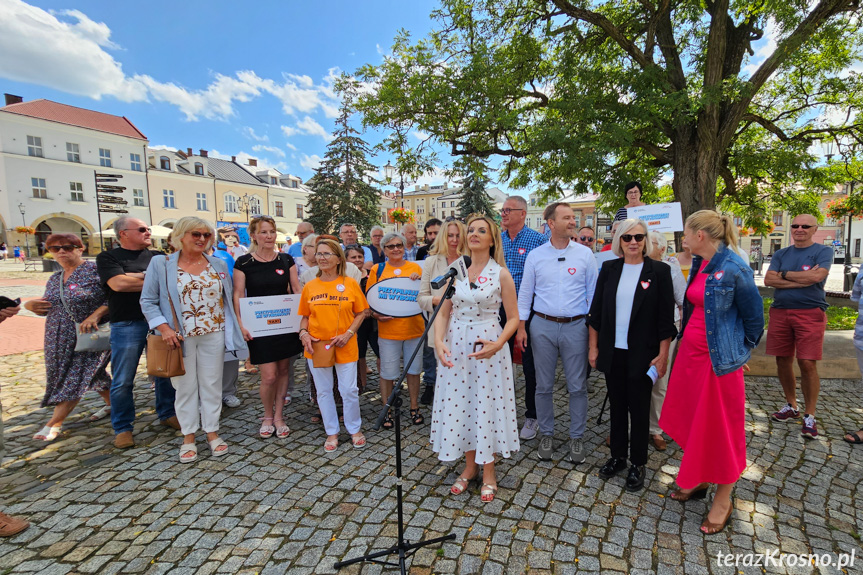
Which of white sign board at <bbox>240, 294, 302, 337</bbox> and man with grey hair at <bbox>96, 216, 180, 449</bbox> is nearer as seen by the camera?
man with grey hair at <bbox>96, 216, 180, 449</bbox>

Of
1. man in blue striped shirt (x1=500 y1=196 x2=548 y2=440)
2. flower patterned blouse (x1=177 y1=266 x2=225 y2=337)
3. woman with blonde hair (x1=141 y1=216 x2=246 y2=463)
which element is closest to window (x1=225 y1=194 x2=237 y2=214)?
woman with blonde hair (x1=141 y1=216 x2=246 y2=463)

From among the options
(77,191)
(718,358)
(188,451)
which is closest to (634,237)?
(718,358)

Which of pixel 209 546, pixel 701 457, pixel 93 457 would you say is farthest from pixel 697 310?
pixel 93 457

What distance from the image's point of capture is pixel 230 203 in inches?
1964

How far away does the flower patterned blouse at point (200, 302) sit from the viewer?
12.3 feet

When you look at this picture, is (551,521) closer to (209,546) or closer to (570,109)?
(209,546)

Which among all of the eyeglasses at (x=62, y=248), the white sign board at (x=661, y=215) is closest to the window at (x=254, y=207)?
the eyeglasses at (x=62, y=248)

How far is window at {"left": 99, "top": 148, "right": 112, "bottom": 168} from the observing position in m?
41.0

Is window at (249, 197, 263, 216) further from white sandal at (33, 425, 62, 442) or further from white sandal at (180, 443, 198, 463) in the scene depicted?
white sandal at (180, 443, 198, 463)

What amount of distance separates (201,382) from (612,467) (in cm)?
387

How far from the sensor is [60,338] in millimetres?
4289

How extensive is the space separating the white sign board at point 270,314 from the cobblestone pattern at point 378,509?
116cm

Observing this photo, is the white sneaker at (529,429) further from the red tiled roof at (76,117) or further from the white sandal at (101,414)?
the red tiled roof at (76,117)

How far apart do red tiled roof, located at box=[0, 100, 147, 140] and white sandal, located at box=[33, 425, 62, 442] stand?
49.0 meters
